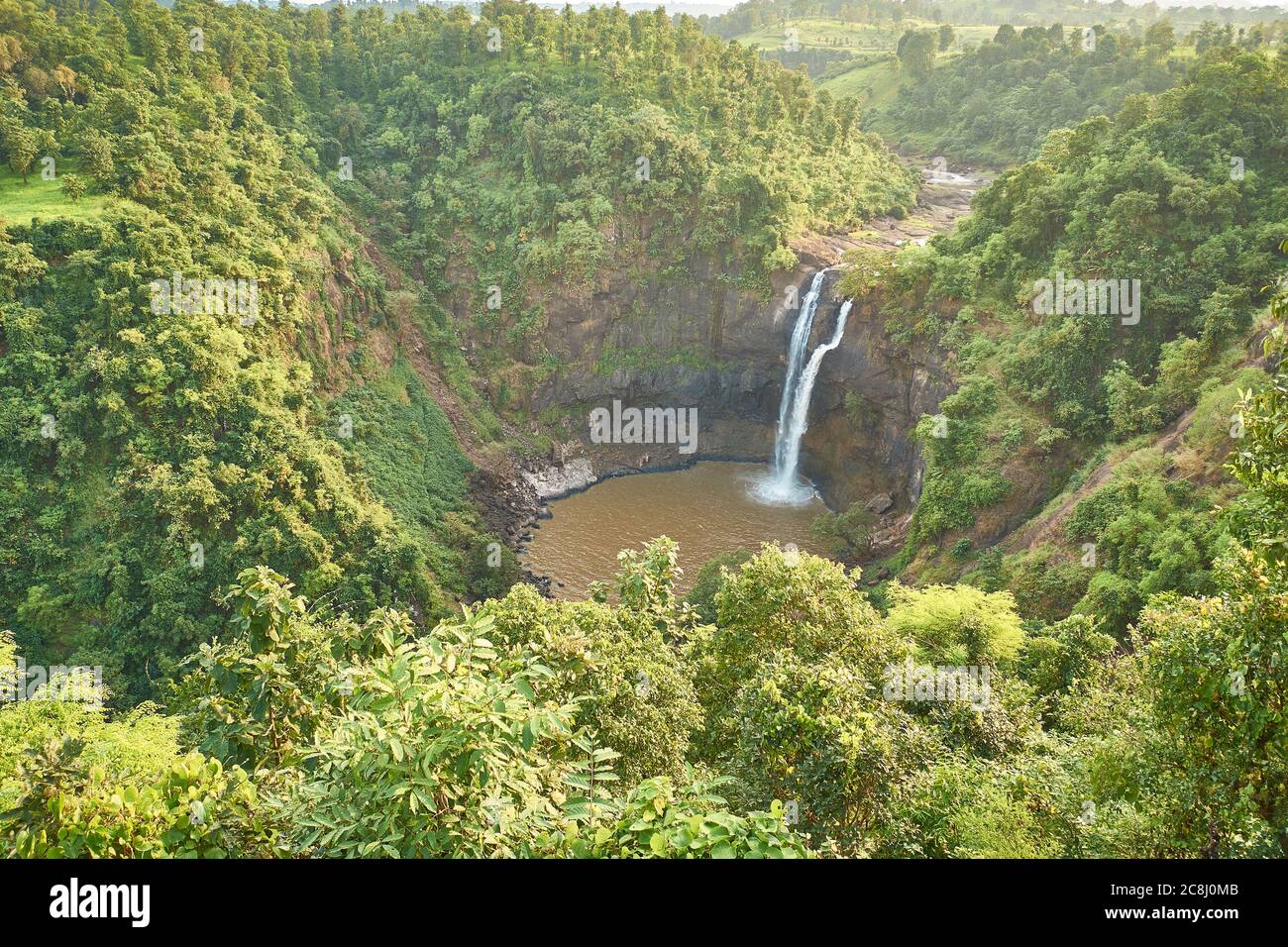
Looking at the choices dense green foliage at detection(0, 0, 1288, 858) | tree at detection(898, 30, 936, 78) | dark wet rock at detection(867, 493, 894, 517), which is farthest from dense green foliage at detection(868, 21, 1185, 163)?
dark wet rock at detection(867, 493, 894, 517)

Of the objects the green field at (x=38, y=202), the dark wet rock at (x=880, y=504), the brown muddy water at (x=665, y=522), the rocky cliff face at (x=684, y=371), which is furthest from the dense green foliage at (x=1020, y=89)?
the green field at (x=38, y=202)

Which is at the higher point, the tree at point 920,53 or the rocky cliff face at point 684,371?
the tree at point 920,53

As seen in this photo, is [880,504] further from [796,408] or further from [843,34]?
[843,34]

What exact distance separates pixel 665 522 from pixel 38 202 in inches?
966

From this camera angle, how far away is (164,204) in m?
28.3

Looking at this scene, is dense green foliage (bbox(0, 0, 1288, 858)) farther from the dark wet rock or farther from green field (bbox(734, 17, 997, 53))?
green field (bbox(734, 17, 997, 53))

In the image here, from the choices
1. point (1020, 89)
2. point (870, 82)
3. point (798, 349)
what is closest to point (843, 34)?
point (870, 82)

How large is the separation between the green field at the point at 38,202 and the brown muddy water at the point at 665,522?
61.8 ft

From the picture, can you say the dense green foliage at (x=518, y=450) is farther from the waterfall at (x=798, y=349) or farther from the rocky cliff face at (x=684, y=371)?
the waterfall at (x=798, y=349)

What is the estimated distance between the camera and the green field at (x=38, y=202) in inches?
1027
